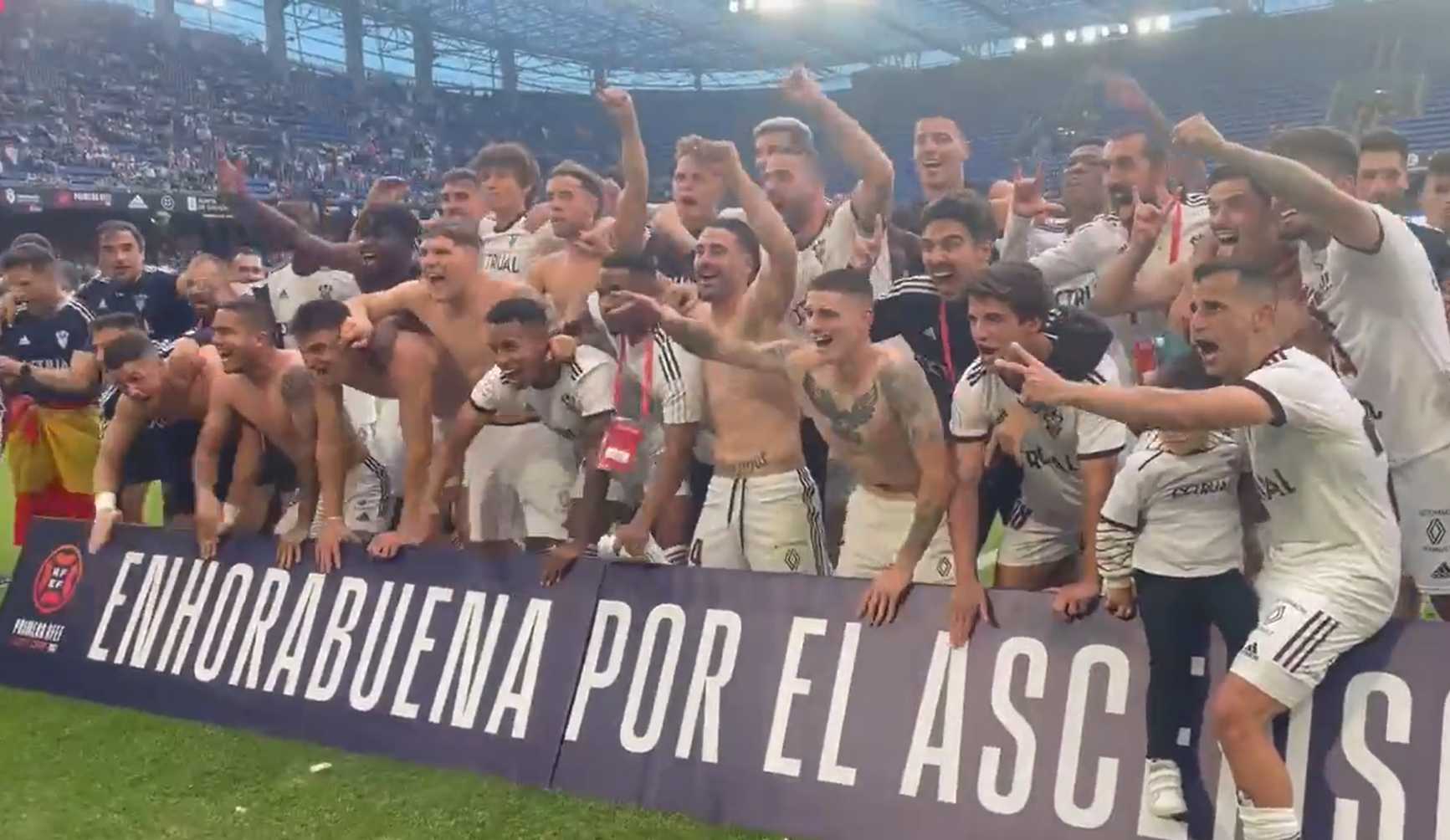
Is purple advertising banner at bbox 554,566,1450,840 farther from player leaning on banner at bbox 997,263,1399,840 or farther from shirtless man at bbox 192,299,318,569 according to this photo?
shirtless man at bbox 192,299,318,569

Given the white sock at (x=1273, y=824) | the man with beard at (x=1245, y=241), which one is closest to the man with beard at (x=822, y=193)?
the man with beard at (x=1245, y=241)

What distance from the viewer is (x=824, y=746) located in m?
3.63

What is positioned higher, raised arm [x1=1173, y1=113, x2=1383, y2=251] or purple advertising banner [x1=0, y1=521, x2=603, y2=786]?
raised arm [x1=1173, y1=113, x2=1383, y2=251]

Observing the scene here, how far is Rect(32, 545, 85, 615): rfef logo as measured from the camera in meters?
5.40

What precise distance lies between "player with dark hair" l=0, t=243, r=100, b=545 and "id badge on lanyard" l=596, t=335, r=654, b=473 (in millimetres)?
3871

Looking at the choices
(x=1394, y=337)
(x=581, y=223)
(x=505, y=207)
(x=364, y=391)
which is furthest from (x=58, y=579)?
(x=1394, y=337)

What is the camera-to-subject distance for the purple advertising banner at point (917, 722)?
300cm

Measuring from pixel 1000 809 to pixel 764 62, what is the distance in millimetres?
35665

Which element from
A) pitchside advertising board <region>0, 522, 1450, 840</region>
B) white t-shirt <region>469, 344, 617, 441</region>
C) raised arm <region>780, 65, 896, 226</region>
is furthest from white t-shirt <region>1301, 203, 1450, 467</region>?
white t-shirt <region>469, 344, 617, 441</region>

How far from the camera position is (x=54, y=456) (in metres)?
7.09

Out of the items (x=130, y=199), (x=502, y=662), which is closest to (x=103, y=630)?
(x=502, y=662)

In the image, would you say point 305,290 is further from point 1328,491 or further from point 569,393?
point 1328,491

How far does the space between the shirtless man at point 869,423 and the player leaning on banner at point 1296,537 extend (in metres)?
0.91

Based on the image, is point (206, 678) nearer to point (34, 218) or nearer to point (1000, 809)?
point (1000, 809)
